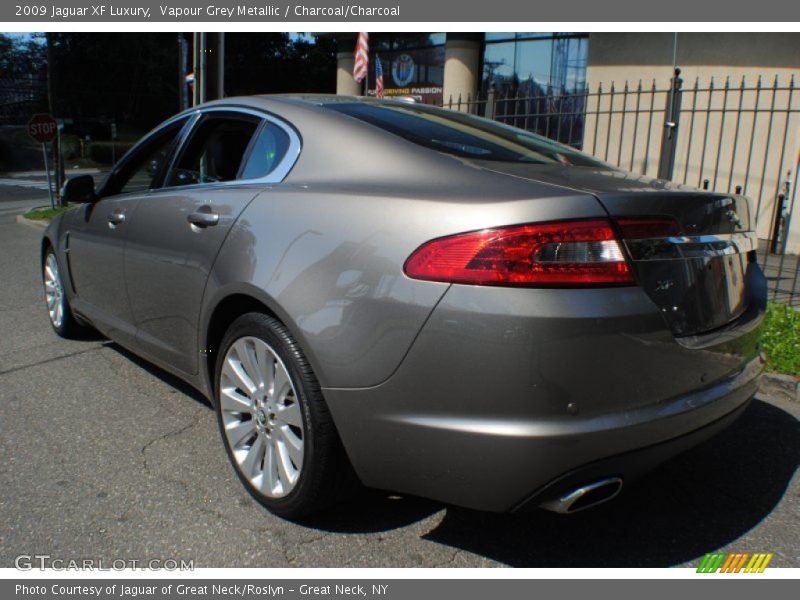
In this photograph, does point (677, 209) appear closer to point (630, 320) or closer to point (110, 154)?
point (630, 320)

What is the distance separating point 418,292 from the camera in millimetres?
2107

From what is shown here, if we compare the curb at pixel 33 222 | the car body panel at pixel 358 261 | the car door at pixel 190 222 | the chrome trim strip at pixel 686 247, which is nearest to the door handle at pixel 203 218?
the car door at pixel 190 222

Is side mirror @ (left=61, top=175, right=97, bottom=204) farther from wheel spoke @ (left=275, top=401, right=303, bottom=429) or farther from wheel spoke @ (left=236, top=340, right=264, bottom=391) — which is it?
wheel spoke @ (left=275, top=401, right=303, bottom=429)

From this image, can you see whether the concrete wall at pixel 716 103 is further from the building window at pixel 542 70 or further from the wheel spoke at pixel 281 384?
the wheel spoke at pixel 281 384

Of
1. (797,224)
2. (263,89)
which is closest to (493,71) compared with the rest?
(797,224)

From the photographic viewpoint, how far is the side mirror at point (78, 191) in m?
4.16

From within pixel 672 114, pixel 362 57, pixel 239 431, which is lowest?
pixel 239 431

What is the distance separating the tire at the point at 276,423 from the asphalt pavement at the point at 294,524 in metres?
0.18

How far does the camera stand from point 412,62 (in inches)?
681

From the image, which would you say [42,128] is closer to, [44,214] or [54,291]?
[44,214]

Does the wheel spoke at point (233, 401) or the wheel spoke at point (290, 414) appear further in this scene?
the wheel spoke at point (233, 401)

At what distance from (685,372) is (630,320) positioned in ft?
1.08

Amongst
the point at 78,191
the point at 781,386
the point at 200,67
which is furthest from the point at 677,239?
the point at 200,67

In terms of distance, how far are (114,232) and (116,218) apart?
8cm
